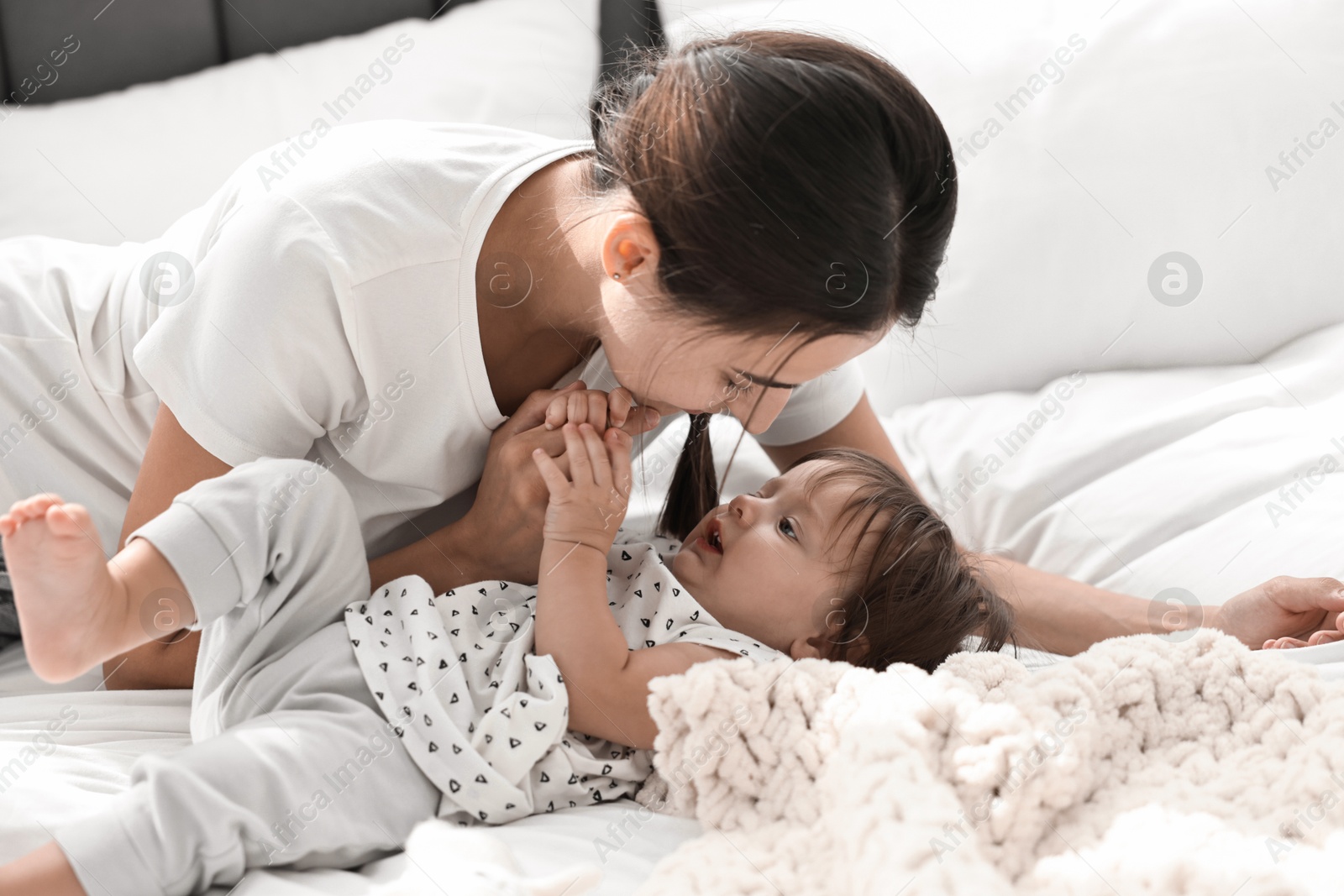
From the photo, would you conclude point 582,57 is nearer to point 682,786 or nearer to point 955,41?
point 955,41

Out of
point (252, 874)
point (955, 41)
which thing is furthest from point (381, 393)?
point (955, 41)

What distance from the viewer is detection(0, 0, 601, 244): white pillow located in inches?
57.6

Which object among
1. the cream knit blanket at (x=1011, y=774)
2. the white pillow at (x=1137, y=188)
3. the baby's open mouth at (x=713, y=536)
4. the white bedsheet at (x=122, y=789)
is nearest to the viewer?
the cream knit blanket at (x=1011, y=774)

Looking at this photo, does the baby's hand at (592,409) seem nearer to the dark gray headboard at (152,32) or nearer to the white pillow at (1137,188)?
the white pillow at (1137,188)

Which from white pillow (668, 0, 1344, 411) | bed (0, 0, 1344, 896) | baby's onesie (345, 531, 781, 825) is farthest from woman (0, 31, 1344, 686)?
white pillow (668, 0, 1344, 411)

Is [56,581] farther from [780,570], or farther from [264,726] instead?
[780,570]

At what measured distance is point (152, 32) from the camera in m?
1.64

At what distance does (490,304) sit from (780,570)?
0.42m

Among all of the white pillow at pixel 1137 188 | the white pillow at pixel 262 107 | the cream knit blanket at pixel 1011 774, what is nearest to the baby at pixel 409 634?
the cream knit blanket at pixel 1011 774

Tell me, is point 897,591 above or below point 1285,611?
below

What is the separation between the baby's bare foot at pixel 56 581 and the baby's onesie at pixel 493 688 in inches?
9.4

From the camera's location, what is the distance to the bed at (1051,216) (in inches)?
54.4

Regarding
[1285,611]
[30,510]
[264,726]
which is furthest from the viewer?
[1285,611]

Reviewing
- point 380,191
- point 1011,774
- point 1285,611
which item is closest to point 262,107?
point 380,191
